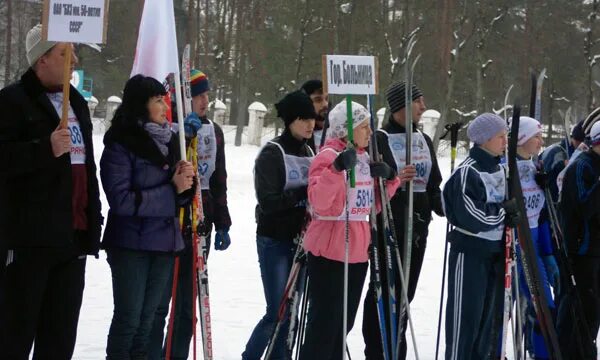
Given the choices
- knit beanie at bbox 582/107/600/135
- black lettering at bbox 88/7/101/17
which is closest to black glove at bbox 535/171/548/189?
knit beanie at bbox 582/107/600/135

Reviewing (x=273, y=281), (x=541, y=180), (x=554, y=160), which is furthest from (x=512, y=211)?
(x=554, y=160)

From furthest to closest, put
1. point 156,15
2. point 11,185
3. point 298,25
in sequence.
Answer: point 298,25, point 156,15, point 11,185

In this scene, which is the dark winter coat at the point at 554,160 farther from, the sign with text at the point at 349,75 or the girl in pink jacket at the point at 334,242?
the girl in pink jacket at the point at 334,242

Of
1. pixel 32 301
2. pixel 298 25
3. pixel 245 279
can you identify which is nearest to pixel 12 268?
pixel 32 301

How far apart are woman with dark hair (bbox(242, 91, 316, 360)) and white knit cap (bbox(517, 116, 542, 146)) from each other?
1.40m

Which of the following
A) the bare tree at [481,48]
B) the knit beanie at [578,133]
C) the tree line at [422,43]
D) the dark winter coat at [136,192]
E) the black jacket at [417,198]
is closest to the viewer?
the dark winter coat at [136,192]

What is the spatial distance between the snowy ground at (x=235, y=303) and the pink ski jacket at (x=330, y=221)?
1.45m

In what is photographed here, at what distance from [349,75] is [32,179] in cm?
194

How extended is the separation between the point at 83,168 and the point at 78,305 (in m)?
0.63

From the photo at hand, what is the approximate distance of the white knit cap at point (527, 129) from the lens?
18.5 ft

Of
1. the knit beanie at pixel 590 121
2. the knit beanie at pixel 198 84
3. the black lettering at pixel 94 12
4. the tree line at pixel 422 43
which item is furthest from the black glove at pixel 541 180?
the tree line at pixel 422 43

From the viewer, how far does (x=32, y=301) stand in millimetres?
3848

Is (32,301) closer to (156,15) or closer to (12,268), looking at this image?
(12,268)

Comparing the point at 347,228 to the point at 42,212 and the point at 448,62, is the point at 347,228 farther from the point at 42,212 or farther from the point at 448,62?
the point at 448,62
